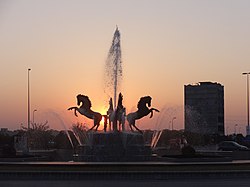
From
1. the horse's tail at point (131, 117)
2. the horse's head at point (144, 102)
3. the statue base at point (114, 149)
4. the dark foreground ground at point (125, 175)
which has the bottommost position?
the dark foreground ground at point (125, 175)

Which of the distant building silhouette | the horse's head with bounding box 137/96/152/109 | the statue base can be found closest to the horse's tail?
the horse's head with bounding box 137/96/152/109

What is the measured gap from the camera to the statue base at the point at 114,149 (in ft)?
92.8

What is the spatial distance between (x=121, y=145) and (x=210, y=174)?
7898 millimetres

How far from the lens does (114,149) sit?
28.5m

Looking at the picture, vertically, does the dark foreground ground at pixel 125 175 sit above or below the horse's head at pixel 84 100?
below

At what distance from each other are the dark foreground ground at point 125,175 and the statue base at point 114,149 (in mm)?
5299

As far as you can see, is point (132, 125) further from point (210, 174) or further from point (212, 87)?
point (212, 87)

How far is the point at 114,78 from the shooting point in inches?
1369

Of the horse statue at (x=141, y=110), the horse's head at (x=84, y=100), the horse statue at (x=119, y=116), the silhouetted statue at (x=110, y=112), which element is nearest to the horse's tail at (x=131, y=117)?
the horse statue at (x=141, y=110)

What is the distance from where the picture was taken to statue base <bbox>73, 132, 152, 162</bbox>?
28.3 metres

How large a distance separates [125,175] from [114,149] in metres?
7.61

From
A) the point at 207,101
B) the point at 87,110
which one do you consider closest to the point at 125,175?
the point at 87,110

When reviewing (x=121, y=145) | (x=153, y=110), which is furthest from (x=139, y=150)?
(x=153, y=110)

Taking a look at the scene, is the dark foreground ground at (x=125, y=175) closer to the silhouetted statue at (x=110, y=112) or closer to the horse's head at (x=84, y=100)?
the silhouetted statue at (x=110, y=112)
